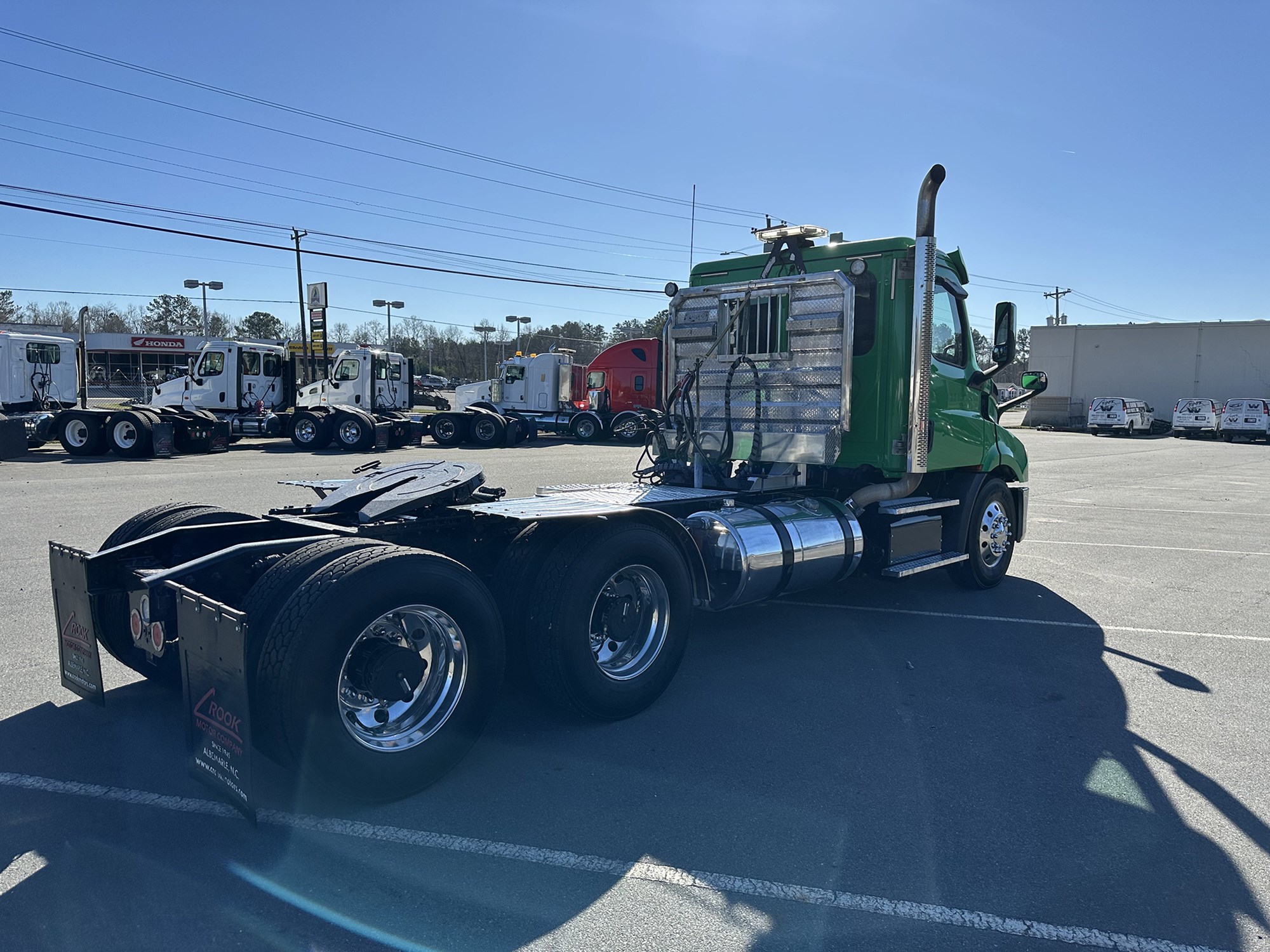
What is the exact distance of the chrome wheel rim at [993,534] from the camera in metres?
7.94

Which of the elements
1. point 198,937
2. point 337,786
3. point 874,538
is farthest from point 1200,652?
point 198,937

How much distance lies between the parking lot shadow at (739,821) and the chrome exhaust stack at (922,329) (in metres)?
1.98

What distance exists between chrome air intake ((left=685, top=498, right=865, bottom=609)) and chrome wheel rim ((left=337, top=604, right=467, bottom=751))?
75.5 inches

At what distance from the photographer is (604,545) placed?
4.55 meters

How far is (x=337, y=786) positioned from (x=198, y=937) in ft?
2.45

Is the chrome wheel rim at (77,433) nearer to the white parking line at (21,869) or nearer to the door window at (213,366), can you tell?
the door window at (213,366)

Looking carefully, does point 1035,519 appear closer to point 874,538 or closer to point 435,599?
point 874,538

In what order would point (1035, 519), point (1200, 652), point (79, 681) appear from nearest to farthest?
point (79, 681), point (1200, 652), point (1035, 519)

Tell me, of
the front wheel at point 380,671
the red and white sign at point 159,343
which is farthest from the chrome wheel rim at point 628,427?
the red and white sign at point 159,343

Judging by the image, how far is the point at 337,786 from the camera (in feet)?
11.4

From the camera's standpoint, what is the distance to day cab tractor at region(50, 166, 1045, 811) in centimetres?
346

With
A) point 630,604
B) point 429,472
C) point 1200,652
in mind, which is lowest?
point 1200,652

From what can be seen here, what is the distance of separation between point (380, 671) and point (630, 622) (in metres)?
1.61

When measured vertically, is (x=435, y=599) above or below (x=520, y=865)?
above
